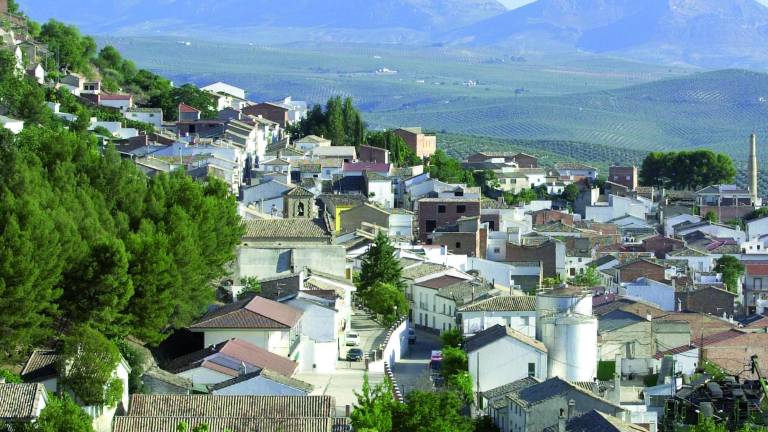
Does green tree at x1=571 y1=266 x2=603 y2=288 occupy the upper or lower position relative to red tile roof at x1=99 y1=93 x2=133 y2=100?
lower

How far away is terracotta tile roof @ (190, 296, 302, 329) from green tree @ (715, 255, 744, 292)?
A: 2330cm

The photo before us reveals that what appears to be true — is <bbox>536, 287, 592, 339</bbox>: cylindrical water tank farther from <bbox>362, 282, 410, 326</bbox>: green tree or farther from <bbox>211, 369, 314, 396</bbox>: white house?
<bbox>211, 369, 314, 396</bbox>: white house

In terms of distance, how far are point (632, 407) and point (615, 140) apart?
14918cm

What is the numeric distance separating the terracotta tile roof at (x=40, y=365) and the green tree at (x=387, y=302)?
13.2 meters

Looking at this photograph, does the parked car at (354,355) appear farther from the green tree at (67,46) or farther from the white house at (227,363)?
the green tree at (67,46)

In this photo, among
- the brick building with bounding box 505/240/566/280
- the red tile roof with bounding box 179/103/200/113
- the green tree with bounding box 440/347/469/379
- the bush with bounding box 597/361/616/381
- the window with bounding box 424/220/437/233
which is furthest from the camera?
the red tile roof with bounding box 179/103/200/113

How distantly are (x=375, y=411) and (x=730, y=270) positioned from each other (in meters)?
31.9

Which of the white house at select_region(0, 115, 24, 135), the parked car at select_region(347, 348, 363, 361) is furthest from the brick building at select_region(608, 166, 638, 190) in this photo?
the parked car at select_region(347, 348, 363, 361)

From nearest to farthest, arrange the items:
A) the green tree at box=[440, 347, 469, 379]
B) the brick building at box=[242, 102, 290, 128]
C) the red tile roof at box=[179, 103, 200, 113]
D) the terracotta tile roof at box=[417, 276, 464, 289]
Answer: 1. the green tree at box=[440, 347, 469, 379]
2. the terracotta tile roof at box=[417, 276, 464, 289]
3. the red tile roof at box=[179, 103, 200, 113]
4. the brick building at box=[242, 102, 290, 128]

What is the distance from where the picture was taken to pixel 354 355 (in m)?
36.3

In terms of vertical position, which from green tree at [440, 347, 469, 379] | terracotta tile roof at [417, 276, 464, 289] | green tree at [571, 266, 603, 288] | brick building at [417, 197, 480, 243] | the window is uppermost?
green tree at [440, 347, 469, 379]

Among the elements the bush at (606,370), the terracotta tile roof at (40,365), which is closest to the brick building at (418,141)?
the bush at (606,370)

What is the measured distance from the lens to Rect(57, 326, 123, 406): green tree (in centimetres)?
2738

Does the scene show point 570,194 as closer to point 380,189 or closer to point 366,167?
point 366,167
